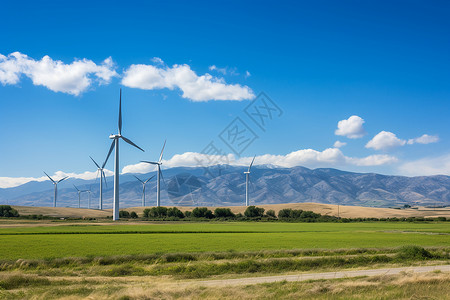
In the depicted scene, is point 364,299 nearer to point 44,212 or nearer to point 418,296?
point 418,296

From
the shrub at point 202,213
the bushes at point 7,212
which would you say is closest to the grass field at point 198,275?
the bushes at point 7,212

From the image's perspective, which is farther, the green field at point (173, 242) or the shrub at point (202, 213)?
the shrub at point (202, 213)

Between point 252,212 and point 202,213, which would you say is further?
point 252,212

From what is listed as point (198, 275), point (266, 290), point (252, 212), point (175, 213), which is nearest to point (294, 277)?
point (266, 290)

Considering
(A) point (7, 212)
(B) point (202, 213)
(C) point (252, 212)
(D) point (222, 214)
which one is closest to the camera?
(A) point (7, 212)

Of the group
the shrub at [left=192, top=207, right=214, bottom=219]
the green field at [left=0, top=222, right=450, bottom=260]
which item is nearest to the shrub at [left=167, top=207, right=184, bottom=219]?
the shrub at [left=192, top=207, right=214, bottom=219]

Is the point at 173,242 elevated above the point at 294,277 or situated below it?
below

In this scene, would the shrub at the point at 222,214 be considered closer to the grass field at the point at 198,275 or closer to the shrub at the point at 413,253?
the grass field at the point at 198,275

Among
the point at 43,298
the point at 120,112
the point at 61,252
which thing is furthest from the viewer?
the point at 120,112

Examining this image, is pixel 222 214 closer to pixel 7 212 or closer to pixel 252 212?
pixel 252 212

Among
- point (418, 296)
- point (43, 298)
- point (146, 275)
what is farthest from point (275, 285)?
point (43, 298)

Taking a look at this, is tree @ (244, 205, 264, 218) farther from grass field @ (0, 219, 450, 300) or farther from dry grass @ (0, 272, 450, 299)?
dry grass @ (0, 272, 450, 299)

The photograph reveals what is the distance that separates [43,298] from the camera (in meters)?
22.1

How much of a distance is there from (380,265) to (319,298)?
53.1ft
